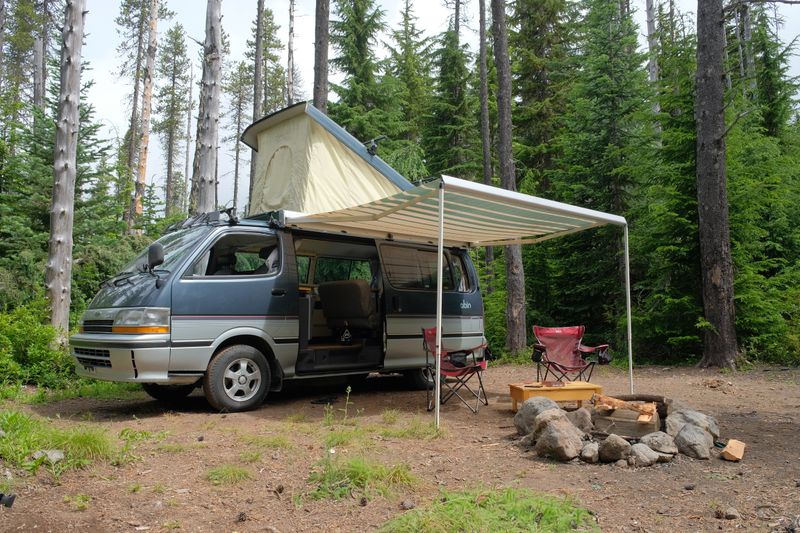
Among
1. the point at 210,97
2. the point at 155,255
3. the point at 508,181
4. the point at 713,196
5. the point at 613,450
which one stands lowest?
the point at 613,450

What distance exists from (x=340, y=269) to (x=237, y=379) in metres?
2.16

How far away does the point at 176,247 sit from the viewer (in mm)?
6352

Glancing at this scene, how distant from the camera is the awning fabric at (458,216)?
217 inches

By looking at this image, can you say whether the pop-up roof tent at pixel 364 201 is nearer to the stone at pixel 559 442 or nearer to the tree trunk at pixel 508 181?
the stone at pixel 559 442

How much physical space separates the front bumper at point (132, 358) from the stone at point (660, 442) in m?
4.15

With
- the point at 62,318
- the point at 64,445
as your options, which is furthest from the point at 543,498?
the point at 62,318

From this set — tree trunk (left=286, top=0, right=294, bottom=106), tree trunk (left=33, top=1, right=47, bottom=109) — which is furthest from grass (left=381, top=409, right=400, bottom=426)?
tree trunk (left=33, top=1, right=47, bottom=109)

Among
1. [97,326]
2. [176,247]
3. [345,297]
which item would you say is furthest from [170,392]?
[345,297]

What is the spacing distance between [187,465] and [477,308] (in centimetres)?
510

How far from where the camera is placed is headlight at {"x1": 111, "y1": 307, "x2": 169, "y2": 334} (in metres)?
5.61

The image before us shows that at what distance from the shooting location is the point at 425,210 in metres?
6.20

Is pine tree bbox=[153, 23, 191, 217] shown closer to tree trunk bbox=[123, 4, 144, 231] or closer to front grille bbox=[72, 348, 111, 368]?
tree trunk bbox=[123, 4, 144, 231]

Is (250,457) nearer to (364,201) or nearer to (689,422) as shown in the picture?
(689,422)

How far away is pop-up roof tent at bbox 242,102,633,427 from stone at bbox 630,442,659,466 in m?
1.67
